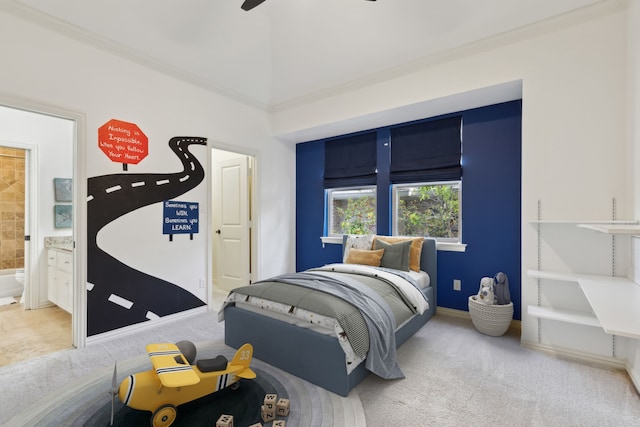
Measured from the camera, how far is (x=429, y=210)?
3885mm

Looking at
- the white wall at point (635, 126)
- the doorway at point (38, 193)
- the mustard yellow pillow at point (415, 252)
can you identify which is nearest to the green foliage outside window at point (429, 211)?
the mustard yellow pillow at point (415, 252)

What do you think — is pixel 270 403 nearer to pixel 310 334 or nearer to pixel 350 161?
pixel 310 334

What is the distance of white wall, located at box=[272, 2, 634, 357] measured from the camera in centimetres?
239

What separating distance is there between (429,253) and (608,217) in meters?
1.56

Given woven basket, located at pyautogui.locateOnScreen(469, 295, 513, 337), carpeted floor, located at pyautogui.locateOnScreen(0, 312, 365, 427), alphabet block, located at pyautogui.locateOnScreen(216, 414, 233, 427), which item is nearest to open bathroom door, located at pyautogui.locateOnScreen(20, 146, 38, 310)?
carpeted floor, located at pyautogui.locateOnScreen(0, 312, 365, 427)

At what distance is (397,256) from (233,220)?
2.52 m

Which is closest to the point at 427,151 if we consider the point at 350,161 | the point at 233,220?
the point at 350,161

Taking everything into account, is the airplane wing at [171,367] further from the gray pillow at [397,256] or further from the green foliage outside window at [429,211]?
the green foliage outside window at [429,211]

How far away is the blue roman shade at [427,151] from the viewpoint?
362 cm

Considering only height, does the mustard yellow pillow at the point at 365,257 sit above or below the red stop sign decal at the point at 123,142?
below

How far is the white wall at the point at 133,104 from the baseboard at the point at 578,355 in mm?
3221

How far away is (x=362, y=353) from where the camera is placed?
197cm

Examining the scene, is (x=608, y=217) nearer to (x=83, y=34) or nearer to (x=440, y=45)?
(x=440, y=45)

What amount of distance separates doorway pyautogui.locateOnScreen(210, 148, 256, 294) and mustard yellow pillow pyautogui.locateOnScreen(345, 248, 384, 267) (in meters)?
1.53
